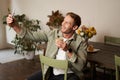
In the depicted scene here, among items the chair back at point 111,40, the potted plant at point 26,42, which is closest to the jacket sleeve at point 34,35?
the chair back at point 111,40

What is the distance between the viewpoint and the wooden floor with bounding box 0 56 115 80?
3648 millimetres

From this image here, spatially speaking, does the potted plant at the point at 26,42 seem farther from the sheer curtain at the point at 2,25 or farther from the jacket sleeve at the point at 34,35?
→ the jacket sleeve at the point at 34,35

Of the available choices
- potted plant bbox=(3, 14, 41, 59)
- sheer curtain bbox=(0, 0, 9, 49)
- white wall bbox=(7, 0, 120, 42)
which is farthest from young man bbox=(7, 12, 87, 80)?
sheer curtain bbox=(0, 0, 9, 49)

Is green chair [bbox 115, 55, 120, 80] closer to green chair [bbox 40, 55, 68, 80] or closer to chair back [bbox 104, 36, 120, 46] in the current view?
green chair [bbox 40, 55, 68, 80]

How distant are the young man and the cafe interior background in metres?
1.65

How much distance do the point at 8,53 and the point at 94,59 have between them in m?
3.62

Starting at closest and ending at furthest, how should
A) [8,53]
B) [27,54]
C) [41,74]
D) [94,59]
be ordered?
[41,74], [94,59], [27,54], [8,53]

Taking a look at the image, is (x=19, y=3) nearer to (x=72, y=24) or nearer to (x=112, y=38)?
(x=112, y=38)

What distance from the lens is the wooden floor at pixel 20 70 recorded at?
12.0 feet

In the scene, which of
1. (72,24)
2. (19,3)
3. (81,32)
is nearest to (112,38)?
(81,32)

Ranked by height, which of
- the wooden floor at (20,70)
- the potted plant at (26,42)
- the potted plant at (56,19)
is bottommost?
the wooden floor at (20,70)

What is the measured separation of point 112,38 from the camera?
333 cm

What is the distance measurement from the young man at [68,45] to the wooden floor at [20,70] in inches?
58.4

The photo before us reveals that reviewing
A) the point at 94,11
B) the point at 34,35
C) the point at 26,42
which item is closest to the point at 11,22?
the point at 34,35
